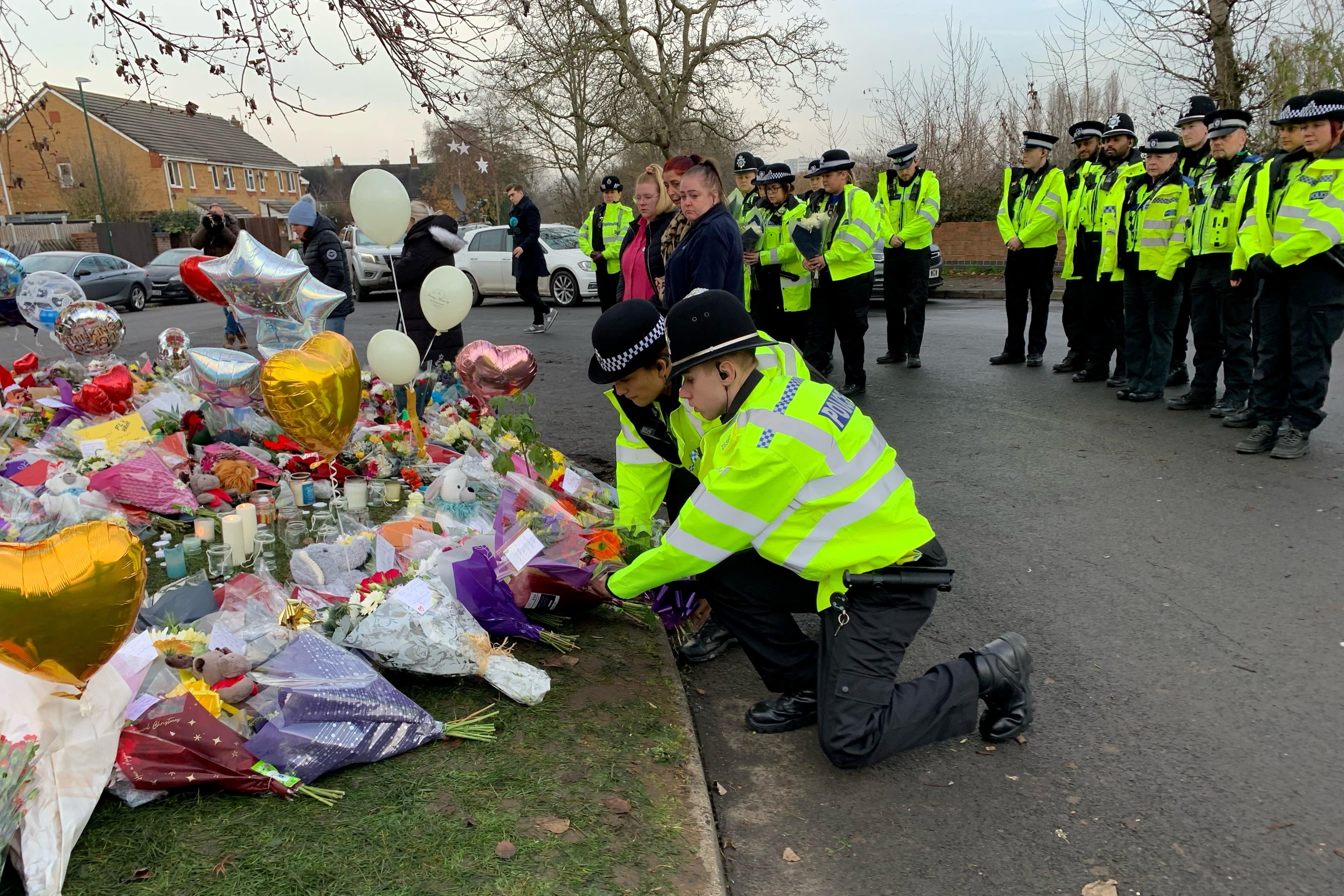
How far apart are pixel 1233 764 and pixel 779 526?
1.65 m

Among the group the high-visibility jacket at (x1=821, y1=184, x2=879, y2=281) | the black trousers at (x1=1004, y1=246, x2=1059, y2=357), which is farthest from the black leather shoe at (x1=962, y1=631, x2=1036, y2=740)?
the black trousers at (x1=1004, y1=246, x2=1059, y2=357)

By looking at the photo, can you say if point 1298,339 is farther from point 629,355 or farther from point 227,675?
point 227,675

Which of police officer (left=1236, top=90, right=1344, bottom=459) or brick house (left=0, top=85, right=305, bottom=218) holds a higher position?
brick house (left=0, top=85, right=305, bottom=218)

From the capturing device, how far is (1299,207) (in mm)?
5566

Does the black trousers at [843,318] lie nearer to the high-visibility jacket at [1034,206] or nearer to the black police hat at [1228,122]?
the high-visibility jacket at [1034,206]

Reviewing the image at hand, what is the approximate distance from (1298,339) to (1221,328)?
1.23 meters

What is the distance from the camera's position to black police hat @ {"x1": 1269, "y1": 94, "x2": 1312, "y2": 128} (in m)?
Answer: 5.54

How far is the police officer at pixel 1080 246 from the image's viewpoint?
27.8 ft

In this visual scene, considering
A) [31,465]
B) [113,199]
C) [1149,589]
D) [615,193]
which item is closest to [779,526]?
[1149,589]

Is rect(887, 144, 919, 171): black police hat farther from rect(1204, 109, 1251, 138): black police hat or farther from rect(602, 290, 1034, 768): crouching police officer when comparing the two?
rect(602, 290, 1034, 768): crouching police officer

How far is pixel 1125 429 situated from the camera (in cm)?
683

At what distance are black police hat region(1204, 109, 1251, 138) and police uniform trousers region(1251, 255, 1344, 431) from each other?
1.45m

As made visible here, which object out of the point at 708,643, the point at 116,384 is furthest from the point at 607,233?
the point at 708,643

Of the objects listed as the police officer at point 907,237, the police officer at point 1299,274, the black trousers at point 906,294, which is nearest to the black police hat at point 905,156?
the police officer at point 907,237
